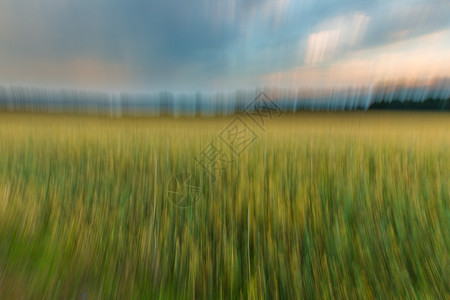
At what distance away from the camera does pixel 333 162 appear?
1.00 metres

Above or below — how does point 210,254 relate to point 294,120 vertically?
below

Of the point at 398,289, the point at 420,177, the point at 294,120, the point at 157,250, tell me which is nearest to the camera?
the point at 398,289

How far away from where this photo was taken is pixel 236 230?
0.65 m

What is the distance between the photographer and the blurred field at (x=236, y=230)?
512 millimetres

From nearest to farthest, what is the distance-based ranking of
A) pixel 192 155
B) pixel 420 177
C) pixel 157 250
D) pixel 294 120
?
pixel 157 250 < pixel 420 177 < pixel 192 155 < pixel 294 120

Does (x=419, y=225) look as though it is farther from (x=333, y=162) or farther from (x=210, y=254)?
(x=210, y=254)

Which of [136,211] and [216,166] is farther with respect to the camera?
→ [216,166]

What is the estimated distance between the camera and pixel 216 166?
3.22ft

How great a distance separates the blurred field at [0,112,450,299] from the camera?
512mm

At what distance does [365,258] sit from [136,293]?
563 mm

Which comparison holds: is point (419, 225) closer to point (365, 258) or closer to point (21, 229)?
point (365, 258)

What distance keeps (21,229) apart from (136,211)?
0.39 metres

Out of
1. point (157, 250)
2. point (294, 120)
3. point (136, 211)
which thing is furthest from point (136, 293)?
point (294, 120)

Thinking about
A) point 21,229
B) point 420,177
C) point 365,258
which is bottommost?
point 21,229
